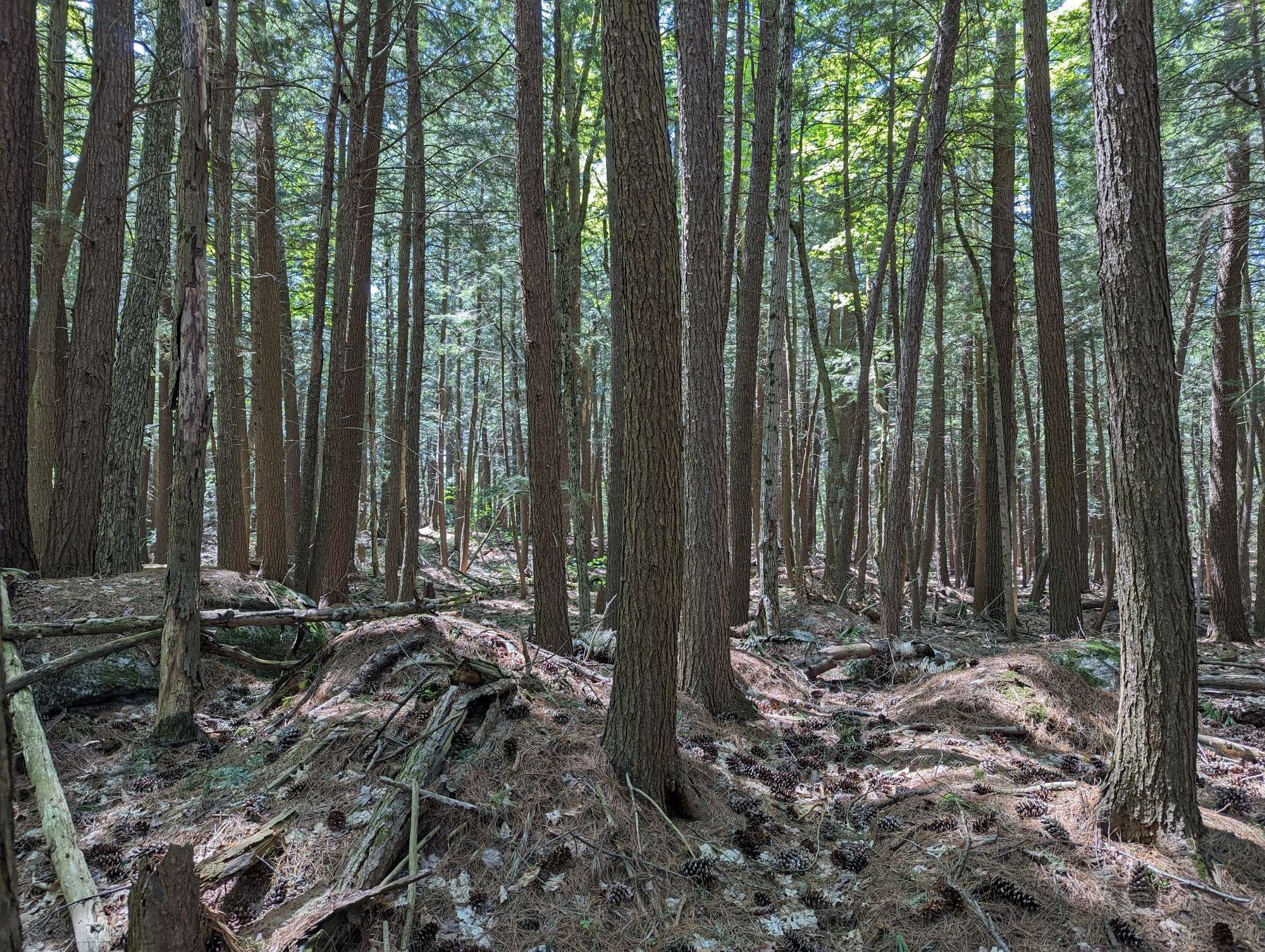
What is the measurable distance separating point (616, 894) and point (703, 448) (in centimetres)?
345

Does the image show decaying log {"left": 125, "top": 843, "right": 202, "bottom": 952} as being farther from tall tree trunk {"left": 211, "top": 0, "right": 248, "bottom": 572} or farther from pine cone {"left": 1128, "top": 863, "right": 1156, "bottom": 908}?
tall tree trunk {"left": 211, "top": 0, "right": 248, "bottom": 572}

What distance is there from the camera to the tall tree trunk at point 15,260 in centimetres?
620

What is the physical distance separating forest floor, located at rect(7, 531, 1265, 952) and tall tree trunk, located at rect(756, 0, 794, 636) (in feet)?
10.4

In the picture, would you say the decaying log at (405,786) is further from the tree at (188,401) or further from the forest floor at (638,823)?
the tree at (188,401)

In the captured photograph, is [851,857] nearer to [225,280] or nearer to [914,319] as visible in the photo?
[914,319]

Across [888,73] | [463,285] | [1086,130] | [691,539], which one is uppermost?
[888,73]

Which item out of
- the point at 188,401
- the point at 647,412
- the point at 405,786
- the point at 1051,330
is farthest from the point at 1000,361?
the point at 188,401

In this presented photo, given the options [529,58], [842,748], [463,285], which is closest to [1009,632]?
[842,748]

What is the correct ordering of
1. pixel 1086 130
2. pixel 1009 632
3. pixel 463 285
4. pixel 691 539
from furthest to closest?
pixel 463 285, pixel 1086 130, pixel 1009 632, pixel 691 539

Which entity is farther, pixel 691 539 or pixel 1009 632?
pixel 1009 632

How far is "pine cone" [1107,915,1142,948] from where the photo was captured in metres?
3.11

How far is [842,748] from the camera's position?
545cm

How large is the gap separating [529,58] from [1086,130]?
11.8 m

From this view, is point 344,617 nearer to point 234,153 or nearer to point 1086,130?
point 234,153
